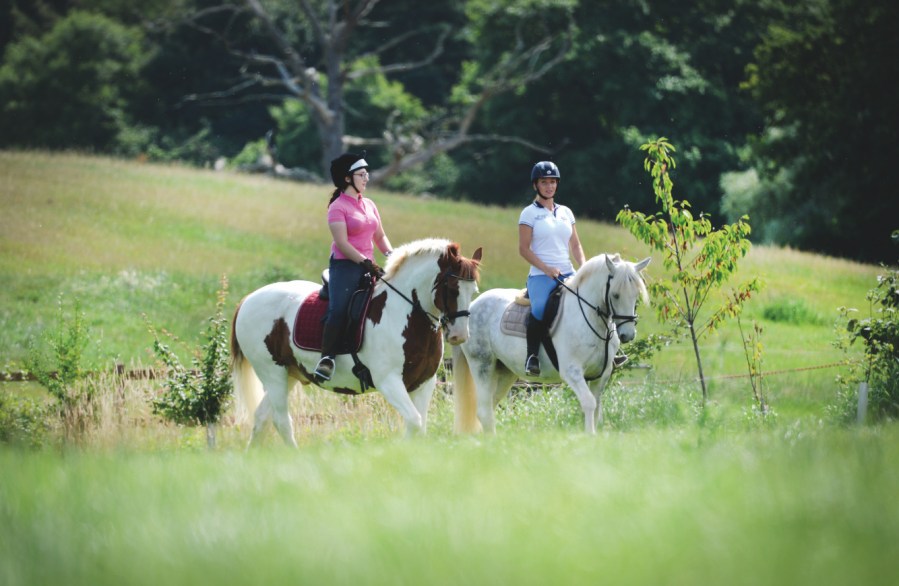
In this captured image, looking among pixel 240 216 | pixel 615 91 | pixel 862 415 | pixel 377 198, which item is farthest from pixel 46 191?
pixel 862 415

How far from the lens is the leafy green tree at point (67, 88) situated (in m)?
57.2

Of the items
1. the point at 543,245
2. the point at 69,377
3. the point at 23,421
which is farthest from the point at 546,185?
the point at 23,421

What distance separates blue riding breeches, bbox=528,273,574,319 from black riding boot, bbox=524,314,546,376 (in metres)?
0.11

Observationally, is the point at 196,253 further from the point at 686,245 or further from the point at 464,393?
the point at 686,245

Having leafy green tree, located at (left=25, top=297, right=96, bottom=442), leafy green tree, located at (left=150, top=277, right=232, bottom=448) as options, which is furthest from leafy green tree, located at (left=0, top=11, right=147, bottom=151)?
leafy green tree, located at (left=150, top=277, right=232, bottom=448)

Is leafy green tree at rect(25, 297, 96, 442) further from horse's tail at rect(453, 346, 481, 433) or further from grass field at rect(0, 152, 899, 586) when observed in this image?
horse's tail at rect(453, 346, 481, 433)

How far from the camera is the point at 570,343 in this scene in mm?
12375

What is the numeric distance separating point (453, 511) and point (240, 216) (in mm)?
30928

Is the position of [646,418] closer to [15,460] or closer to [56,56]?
[15,460]

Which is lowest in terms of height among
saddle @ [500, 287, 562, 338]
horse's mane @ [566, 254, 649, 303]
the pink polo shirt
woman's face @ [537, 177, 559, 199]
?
saddle @ [500, 287, 562, 338]

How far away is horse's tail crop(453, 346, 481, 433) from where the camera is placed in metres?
13.2

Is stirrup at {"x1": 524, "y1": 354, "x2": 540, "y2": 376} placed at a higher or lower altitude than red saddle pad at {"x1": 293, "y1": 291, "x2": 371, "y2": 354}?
lower

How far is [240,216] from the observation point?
3575 centimetres

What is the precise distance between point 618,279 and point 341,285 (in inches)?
107
